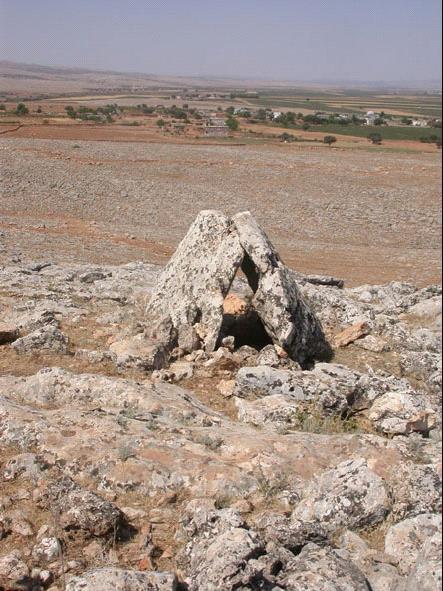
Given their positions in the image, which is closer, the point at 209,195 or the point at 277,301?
the point at 277,301

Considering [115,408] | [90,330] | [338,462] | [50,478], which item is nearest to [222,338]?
[90,330]

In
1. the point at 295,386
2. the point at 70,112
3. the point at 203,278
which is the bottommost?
the point at 295,386

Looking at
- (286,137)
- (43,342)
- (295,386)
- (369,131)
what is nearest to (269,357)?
(295,386)

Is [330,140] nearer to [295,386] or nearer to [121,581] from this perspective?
[295,386]

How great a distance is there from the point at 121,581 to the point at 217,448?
231 cm

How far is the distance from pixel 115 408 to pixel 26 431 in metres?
1.17

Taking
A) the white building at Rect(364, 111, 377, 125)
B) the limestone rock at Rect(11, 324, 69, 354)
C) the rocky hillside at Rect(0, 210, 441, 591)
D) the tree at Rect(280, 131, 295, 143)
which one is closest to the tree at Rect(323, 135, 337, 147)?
the tree at Rect(280, 131, 295, 143)

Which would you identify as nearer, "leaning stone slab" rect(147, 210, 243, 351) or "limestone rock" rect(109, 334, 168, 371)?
"limestone rock" rect(109, 334, 168, 371)

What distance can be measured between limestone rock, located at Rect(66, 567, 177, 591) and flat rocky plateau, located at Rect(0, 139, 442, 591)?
16 mm

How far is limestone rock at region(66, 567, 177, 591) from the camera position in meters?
4.31

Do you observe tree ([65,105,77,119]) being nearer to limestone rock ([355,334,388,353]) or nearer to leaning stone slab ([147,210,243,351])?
leaning stone slab ([147,210,243,351])

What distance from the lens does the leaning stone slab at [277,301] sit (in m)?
9.70

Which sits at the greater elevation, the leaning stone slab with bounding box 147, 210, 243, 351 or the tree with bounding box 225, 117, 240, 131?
the tree with bounding box 225, 117, 240, 131

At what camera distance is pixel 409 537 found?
5074mm
